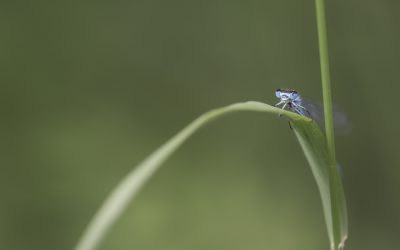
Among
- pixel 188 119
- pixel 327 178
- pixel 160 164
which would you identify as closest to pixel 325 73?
pixel 327 178

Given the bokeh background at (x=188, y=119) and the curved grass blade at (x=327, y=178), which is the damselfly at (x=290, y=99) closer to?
the curved grass blade at (x=327, y=178)

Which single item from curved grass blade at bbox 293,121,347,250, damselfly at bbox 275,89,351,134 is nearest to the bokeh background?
damselfly at bbox 275,89,351,134

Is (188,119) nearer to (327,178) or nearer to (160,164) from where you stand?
(327,178)

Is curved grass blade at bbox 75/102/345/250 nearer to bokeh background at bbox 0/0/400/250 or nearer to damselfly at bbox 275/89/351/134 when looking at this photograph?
damselfly at bbox 275/89/351/134

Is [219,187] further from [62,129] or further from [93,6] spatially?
[93,6]

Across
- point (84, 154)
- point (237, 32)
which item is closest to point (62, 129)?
point (84, 154)
